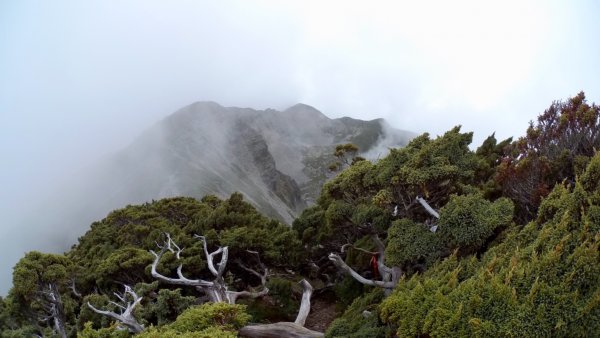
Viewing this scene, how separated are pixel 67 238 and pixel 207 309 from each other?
85.2m

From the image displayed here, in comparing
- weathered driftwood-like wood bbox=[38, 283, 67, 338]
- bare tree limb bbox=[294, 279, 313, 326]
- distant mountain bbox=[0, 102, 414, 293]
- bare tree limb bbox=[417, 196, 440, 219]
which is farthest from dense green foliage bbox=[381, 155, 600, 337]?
distant mountain bbox=[0, 102, 414, 293]

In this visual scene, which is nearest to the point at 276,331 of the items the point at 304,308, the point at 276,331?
the point at 276,331

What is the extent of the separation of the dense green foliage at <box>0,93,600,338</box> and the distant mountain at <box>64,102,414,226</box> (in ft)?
174

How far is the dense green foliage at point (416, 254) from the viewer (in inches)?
327

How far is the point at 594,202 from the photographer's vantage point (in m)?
9.34

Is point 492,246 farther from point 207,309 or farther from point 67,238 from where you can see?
point 67,238

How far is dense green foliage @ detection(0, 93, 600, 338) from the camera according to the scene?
831cm

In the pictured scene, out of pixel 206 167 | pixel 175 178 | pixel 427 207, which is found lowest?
pixel 427 207

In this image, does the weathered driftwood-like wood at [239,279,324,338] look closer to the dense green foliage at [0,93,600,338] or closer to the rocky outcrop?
the dense green foliage at [0,93,600,338]

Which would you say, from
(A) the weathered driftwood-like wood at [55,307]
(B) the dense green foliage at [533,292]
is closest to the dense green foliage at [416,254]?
(B) the dense green foliage at [533,292]

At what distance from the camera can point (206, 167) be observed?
320 feet

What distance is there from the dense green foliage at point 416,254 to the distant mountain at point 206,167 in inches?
2090

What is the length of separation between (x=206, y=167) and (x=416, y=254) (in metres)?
88.3

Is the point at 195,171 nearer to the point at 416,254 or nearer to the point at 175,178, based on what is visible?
the point at 175,178
